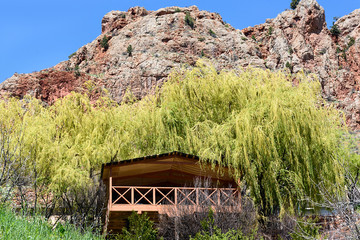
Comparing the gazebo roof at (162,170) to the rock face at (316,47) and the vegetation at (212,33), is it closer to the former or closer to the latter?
the rock face at (316,47)

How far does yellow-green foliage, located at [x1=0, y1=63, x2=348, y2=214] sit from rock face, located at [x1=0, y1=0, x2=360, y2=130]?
44487 mm

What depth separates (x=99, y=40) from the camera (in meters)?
80.9

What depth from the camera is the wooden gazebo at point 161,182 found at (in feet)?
47.4

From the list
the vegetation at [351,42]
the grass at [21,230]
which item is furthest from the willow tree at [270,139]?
the vegetation at [351,42]

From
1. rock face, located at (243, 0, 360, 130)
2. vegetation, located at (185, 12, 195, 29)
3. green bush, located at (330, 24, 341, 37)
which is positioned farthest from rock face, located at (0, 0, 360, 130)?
green bush, located at (330, 24, 341, 37)

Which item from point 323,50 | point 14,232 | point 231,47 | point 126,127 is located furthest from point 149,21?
point 14,232

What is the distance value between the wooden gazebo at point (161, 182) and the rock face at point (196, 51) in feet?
153

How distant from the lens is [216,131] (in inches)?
641

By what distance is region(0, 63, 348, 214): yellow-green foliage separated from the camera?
50.9 feet

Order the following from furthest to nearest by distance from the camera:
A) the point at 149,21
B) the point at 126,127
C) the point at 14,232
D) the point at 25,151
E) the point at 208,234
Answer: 1. the point at 149,21
2. the point at 126,127
3. the point at 25,151
4. the point at 208,234
5. the point at 14,232

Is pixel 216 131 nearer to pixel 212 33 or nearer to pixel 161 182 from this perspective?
pixel 161 182

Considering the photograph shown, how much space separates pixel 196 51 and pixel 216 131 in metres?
58.2

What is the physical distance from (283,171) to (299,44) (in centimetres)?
A: 6581

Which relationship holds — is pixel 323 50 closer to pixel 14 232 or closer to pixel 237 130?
pixel 237 130
